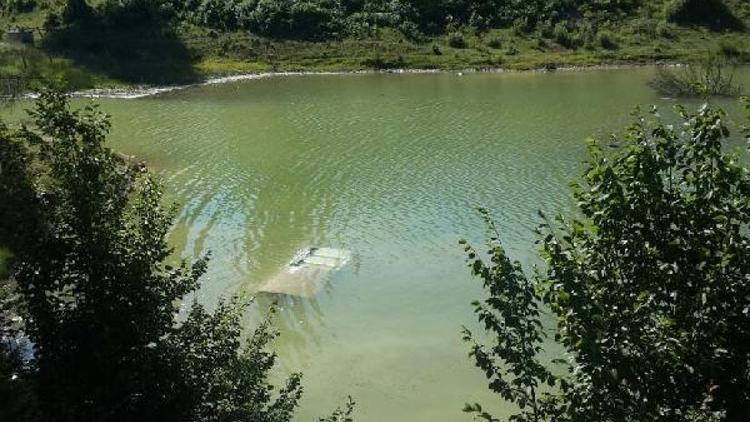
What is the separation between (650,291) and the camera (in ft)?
34.7

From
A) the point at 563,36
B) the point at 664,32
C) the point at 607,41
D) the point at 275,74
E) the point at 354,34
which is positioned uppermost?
the point at 354,34

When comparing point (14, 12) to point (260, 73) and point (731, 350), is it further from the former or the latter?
point (731, 350)

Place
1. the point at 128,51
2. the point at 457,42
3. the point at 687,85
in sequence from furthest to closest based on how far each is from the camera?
the point at 457,42 → the point at 128,51 → the point at 687,85

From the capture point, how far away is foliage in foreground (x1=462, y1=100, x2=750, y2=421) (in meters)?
10.0

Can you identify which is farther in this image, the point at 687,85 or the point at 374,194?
→ the point at 687,85

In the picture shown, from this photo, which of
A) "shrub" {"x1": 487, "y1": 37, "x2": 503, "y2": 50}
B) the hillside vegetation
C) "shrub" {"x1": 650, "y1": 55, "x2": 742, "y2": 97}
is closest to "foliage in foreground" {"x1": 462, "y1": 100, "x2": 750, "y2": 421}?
"shrub" {"x1": 650, "y1": 55, "x2": 742, "y2": 97}

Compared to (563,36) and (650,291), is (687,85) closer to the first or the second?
(563,36)

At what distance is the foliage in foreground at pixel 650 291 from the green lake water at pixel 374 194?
1086cm

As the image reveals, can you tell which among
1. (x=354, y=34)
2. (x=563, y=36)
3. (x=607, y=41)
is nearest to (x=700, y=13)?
(x=607, y=41)

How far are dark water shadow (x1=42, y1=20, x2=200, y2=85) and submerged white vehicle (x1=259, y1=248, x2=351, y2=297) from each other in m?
61.9

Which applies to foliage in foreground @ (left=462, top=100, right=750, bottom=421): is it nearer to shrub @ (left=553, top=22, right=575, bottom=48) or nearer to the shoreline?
the shoreline

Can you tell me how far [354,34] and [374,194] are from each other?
2666 inches

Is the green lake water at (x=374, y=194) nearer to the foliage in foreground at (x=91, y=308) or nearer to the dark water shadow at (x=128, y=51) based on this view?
the foliage in foreground at (x=91, y=308)

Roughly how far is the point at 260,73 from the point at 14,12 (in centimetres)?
4978
